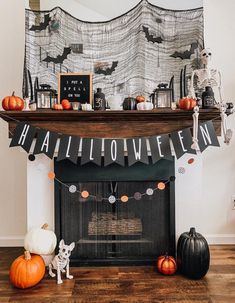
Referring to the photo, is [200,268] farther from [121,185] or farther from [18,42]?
[18,42]

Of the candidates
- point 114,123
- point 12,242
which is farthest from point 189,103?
point 12,242

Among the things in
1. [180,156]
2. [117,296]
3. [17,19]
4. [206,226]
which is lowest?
[117,296]

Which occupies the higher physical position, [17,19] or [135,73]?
[17,19]

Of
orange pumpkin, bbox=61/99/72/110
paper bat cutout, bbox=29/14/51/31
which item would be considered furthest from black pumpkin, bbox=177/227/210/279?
paper bat cutout, bbox=29/14/51/31

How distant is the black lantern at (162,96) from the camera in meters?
2.66

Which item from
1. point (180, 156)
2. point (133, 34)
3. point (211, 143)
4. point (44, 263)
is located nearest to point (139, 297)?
point (44, 263)

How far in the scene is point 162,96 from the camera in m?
2.67

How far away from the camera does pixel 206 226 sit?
301 centimetres

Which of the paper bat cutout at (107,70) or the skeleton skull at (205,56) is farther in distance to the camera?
the paper bat cutout at (107,70)

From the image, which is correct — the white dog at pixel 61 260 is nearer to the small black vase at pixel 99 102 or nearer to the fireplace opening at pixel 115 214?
the fireplace opening at pixel 115 214

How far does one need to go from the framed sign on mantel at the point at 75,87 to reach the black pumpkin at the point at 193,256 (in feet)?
4.21

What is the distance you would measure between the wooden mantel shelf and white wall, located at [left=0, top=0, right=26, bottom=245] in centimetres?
65

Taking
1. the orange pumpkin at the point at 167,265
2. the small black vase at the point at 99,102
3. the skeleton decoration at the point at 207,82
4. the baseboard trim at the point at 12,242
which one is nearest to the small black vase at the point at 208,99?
the skeleton decoration at the point at 207,82

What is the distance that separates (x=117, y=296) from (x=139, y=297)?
5.5 inches
